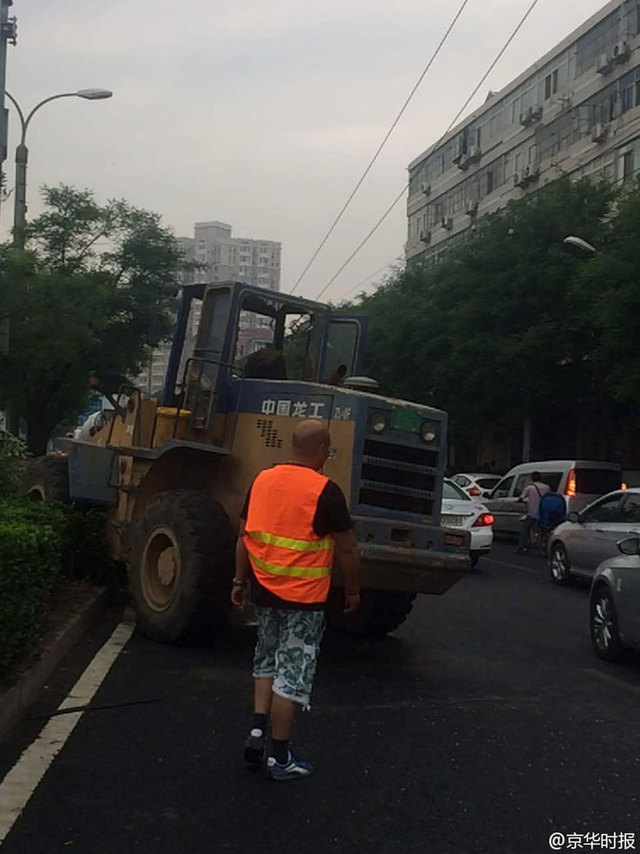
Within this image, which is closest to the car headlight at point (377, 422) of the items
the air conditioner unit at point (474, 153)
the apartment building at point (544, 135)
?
the apartment building at point (544, 135)

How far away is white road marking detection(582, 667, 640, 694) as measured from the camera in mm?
7984

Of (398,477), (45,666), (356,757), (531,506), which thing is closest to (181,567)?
(45,666)

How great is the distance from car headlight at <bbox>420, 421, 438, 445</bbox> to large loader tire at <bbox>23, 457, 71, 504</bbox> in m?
4.65

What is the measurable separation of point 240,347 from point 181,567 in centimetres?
219

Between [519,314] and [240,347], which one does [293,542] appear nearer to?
[240,347]

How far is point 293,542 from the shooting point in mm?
5398

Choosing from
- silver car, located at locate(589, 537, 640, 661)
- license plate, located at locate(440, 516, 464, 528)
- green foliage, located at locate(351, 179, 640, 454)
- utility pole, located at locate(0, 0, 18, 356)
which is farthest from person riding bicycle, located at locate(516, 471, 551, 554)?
silver car, located at locate(589, 537, 640, 661)

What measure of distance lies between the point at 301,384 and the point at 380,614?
7.14 feet

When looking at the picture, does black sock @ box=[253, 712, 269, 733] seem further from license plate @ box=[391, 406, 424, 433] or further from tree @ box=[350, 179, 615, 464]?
tree @ box=[350, 179, 615, 464]

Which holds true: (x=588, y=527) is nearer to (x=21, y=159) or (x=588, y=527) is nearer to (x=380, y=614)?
(x=380, y=614)

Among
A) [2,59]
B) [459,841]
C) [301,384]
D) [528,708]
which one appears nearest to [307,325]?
[301,384]

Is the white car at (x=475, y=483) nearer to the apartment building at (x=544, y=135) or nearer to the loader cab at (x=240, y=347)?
the apartment building at (x=544, y=135)

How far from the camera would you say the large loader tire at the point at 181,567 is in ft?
27.1

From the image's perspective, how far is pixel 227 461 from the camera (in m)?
9.17
